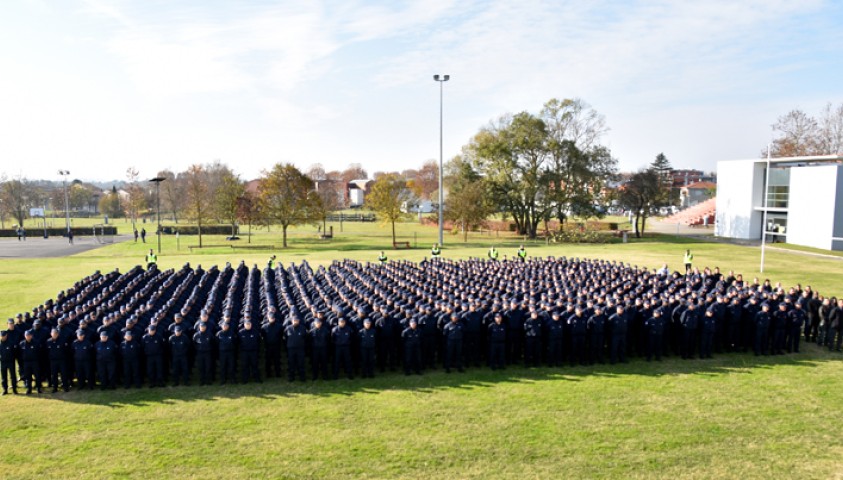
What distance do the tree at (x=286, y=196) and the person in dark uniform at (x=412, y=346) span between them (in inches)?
1264

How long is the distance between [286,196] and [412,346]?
32.6 metres

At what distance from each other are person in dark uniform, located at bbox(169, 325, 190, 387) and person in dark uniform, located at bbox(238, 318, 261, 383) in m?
1.04

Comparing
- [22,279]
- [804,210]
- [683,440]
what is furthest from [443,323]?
[804,210]

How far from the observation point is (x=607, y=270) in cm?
2059

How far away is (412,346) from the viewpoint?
1212 cm

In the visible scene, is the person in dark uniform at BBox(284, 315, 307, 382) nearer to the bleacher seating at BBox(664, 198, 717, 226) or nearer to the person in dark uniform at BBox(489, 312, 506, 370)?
the person in dark uniform at BBox(489, 312, 506, 370)

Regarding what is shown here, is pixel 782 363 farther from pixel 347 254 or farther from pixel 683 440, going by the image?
pixel 347 254

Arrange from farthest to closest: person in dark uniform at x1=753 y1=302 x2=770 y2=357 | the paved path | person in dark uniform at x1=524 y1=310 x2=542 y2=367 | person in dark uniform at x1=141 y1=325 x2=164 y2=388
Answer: the paved path
person in dark uniform at x1=753 y1=302 x2=770 y2=357
person in dark uniform at x1=524 y1=310 x2=542 y2=367
person in dark uniform at x1=141 y1=325 x2=164 y2=388

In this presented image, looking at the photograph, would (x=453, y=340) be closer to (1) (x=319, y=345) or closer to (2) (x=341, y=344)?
(2) (x=341, y=344)

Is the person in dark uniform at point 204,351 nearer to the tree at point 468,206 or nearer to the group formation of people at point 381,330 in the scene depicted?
Result: the group formation of people at point 381,330

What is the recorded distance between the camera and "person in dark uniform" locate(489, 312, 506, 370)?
12312 millimetres

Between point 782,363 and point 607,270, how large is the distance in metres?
7.85

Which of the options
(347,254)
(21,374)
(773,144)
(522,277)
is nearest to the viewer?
(21,374)

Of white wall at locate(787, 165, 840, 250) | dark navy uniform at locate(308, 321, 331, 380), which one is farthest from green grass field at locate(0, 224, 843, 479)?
white wall at locate(787, 165, 840, 250)
